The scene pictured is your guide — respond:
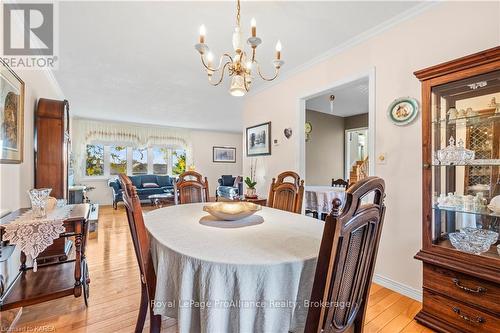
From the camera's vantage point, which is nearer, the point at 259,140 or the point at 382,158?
the point at 382,158

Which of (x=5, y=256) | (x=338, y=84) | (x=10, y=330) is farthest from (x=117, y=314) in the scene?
(x=338, y=84)

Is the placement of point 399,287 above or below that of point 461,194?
below

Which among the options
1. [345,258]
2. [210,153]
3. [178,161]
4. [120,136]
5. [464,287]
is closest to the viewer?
[345,258]

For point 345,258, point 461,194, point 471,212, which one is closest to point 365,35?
point 461,194

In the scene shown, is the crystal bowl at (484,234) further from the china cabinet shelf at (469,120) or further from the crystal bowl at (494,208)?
the china cabinet shelf at (469,120)

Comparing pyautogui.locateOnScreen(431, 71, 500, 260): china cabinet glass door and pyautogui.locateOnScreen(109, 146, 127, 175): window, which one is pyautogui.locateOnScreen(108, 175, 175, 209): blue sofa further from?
pyautogui.locateOnScreen(431, 71, 500, 260): china cabinet glass door

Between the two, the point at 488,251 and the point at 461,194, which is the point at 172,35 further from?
the point at 488,251

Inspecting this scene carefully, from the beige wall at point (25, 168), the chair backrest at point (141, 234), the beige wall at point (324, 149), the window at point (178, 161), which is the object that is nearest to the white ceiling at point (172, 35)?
the beige wall at point (25, 168)

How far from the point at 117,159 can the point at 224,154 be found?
370 cm

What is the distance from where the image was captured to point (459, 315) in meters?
1.49

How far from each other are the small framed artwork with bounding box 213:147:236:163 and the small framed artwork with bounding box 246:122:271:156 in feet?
16.2

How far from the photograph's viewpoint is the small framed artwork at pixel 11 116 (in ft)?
5.48

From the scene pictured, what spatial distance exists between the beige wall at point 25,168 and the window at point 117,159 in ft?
15.1

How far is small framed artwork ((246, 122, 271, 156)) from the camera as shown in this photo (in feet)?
12.1
